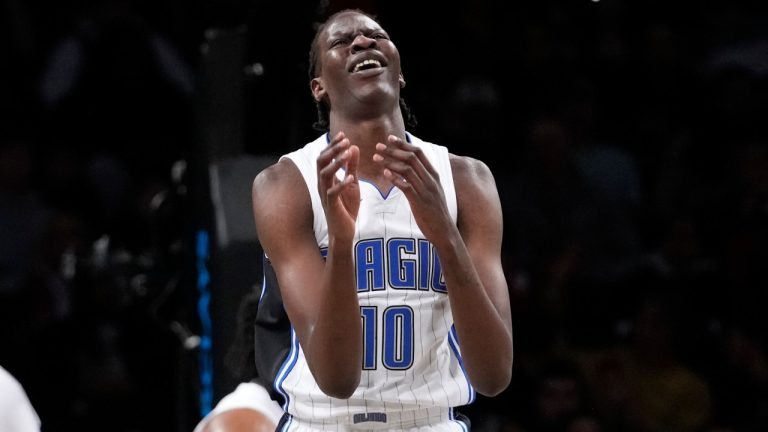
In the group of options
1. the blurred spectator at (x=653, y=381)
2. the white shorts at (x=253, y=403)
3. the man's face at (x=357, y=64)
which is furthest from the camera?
the blurred spectator at (x=653, y=381)

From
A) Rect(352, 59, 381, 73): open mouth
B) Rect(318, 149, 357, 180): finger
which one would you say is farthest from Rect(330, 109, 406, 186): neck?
Rect(318, 149, 357, 180): finger

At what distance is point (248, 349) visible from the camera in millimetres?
3975

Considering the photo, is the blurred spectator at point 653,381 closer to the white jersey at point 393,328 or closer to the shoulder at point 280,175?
the white jersey at point 393,328

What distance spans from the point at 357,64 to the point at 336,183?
0.44 metres

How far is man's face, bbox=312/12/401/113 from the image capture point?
296 centimetres

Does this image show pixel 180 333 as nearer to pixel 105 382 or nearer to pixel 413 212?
pixel 105 382

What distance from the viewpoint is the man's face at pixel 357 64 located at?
296 cm

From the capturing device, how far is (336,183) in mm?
2643

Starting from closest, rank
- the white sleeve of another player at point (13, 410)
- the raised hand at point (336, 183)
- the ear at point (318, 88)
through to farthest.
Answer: the raised hand at point (336, 183) → the white sleeve of another player at point (13, 410) → the ear at point (318, 88)

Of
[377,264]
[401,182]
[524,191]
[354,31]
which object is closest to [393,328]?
[377,264]

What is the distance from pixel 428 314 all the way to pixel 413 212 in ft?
1.03

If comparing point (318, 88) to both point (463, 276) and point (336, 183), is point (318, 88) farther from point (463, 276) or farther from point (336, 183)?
point (463, 276)

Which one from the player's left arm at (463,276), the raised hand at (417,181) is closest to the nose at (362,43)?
the player's left arm at (463,276)

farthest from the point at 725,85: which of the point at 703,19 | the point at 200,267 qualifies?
the point at 200,267
